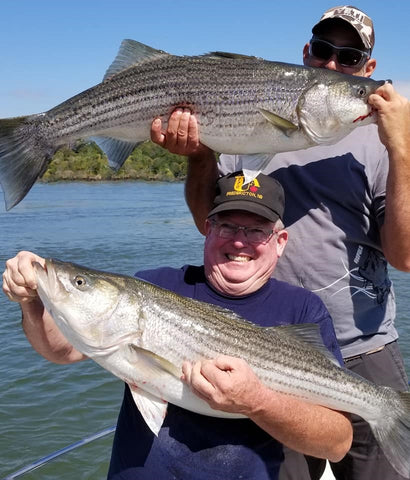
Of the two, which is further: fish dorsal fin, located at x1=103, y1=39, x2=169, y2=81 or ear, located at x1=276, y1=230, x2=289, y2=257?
fish dorsal fin, located at x1=103, y1=39, x2=169, y2=81

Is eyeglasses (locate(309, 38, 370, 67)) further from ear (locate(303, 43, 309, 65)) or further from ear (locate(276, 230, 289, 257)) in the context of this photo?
ear (locate(276, 230, 289, 257))

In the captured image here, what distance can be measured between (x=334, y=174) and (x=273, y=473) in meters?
1.71

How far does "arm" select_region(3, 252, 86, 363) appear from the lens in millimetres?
2668

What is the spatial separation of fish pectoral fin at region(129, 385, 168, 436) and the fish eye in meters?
0.52

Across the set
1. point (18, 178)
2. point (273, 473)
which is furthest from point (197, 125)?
point (273, 473)

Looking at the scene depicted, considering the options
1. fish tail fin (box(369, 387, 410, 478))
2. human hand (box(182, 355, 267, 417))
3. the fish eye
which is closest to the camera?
human hand (box(182, 355, 267, 417))

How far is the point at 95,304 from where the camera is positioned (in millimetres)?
2771

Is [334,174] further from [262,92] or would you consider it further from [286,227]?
[262,92]

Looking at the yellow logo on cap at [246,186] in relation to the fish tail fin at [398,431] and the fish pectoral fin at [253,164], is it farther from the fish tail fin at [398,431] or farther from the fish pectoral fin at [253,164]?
the fish tail fin at [398,431]

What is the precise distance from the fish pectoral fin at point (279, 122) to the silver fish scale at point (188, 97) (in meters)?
0.04

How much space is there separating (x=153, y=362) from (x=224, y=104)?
4.97ft

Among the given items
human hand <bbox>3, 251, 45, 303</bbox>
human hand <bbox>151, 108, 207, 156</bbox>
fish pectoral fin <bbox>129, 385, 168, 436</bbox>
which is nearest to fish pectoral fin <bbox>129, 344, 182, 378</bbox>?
fish pectoral fin <bbox>129, 385, 168, 436</bbox>

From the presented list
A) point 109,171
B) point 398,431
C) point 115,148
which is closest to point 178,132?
Result: point 115,148

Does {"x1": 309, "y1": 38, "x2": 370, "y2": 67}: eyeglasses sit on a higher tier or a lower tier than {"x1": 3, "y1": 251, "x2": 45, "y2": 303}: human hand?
higher
